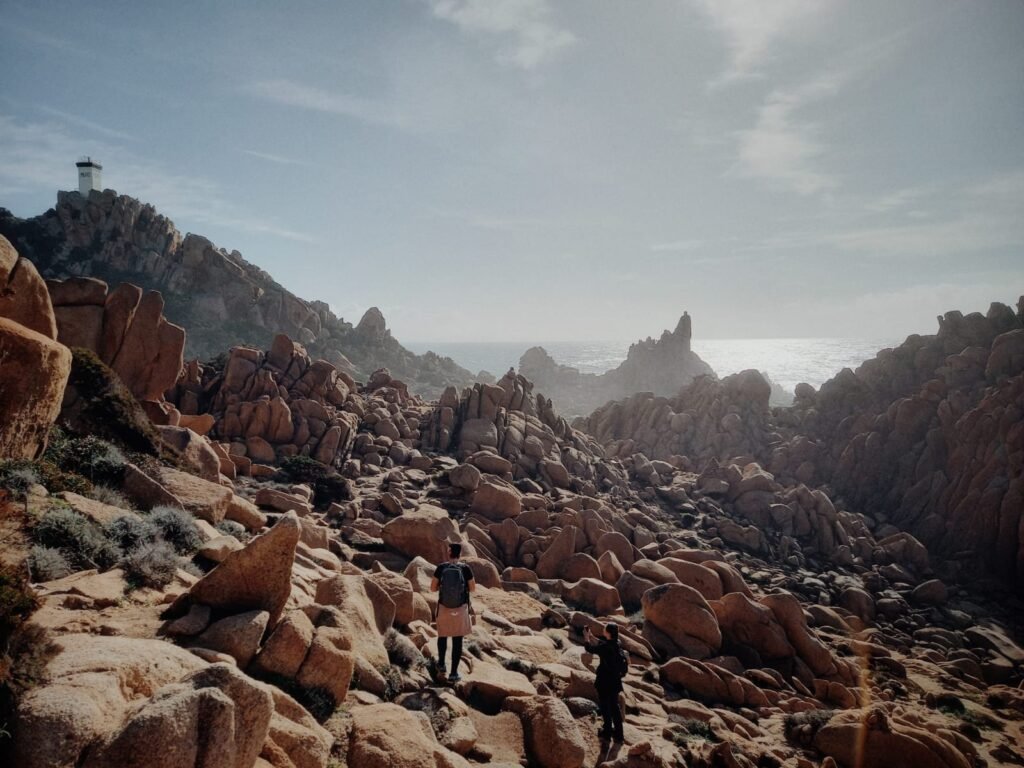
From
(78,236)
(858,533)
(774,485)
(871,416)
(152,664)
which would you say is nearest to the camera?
(152,664)

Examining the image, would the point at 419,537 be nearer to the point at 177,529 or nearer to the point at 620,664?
the point at 177,529

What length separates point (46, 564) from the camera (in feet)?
28.1

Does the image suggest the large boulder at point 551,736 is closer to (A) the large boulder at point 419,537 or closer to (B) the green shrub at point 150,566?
(B) the green shrub at point 150,566

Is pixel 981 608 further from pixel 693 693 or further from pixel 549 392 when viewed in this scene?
pixel 549 392

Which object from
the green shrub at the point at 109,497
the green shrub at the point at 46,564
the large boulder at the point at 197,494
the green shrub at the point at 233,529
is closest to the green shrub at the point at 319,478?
the large boulder at the point at 197,494

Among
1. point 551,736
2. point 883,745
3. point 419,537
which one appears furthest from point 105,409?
point 883,745

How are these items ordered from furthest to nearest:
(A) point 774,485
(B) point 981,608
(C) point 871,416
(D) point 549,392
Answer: (D) point 549,392 < (C) point 871,416 < (A) point 774,485 < (B) point 981,608

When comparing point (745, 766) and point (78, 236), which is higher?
point (78, 236)

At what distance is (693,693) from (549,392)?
447 ft

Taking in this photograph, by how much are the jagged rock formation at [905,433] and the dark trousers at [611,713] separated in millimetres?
46273

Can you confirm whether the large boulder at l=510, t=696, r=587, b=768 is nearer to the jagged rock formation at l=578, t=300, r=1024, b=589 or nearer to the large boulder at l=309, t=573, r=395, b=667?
the large boulder at l=309, t=573, r=395, b=667

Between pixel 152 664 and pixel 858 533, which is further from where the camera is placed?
pixel 858 533

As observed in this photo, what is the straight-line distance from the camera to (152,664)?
605 cm

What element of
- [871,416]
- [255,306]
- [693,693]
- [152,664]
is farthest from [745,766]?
[255,306]
